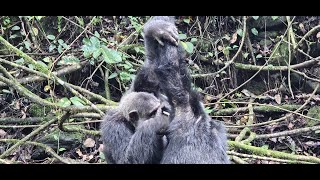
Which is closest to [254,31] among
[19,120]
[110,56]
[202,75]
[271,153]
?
[202,75]

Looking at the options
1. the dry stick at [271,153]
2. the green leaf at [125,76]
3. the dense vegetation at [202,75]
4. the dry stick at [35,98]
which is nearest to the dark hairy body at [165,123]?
the dry stick at [35,98]

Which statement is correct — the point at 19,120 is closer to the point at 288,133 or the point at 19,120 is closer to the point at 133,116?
the point at 133,116

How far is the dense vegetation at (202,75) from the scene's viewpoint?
347 cm

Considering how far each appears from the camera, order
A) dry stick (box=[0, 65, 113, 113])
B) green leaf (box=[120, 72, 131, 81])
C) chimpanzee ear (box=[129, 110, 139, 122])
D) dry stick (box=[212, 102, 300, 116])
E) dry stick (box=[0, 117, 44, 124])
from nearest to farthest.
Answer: chimpanzee ear (box=[129, 110, 139, 122]) < dry stick (box=[0, 65, 113, 113]) < green leaf (box=[120, 72, 131, 81]) < dry stick (box=[0, 117, 44, 124]) < dry stick (box=[212, 102, 300, 116])

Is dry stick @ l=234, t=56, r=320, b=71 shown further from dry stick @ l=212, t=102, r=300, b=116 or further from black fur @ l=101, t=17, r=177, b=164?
black fur @ l=101, t=17, r=177, b=164

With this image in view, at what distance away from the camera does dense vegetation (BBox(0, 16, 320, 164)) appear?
11.4ft

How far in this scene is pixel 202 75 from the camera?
12.8 feet

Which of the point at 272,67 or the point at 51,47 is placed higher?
the point at 51,47

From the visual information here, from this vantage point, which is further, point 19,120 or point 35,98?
point 19,120

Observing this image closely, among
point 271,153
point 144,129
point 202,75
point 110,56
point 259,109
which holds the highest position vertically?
point 110,56

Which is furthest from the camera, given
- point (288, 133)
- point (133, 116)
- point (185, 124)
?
point (288, 133)

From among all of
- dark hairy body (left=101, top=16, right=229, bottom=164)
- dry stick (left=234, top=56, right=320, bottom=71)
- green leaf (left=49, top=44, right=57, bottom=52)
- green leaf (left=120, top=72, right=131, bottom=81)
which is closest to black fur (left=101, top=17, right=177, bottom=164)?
dark hairy body (left=101, top=16, right=229, bottom=164)
